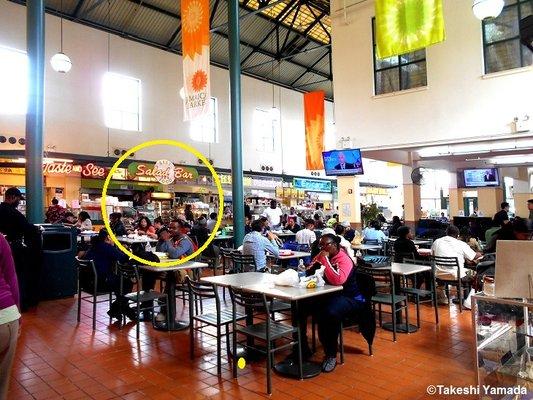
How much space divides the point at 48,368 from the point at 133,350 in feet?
2.81

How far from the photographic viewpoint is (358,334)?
5.10 metres

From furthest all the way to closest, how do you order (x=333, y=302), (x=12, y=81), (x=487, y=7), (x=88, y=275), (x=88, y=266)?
(x=12, y=81), (x=487, y=7), (x=88, y=275), (x=88, y=266), (x=333, y=302)

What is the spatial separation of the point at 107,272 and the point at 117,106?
9.13 meters

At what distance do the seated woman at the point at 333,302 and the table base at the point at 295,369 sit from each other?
4.0 inches

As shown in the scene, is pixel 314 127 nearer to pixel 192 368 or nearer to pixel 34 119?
pixel 34 119

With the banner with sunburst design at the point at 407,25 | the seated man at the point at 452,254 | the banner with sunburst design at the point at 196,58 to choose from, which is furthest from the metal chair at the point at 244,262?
the banner with sunburst design at the point at 407,25

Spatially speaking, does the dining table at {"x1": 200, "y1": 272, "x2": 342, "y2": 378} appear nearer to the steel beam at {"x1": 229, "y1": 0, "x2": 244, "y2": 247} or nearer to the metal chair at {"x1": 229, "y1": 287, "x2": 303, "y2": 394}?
the metal chair at {"x1": 229, "y1": 287, "x2": 303, "y2": 394}

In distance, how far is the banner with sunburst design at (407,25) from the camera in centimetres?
718

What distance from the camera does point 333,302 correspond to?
404cm

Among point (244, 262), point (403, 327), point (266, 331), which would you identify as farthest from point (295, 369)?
point (244, 262)

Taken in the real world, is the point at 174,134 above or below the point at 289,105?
below

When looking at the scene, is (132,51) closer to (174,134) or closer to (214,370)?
(174,134)

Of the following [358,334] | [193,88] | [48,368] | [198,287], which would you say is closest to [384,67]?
[193,88]

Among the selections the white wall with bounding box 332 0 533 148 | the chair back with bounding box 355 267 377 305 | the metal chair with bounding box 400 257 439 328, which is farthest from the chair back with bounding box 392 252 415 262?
the white wall with bounding box 332 0 533 148
